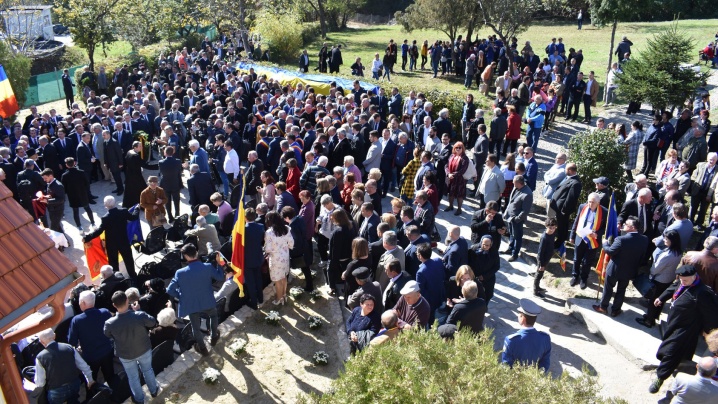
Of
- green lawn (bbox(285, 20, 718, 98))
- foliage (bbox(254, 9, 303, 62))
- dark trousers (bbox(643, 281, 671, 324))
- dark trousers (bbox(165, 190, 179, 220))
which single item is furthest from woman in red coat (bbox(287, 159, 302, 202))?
foliage (bbox(254, 9, 303, 62))

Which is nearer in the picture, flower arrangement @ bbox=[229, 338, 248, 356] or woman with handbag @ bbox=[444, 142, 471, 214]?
flower arrangement @ bbox=[229, 338, 248, 356]

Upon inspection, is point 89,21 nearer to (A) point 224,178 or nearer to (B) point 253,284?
(A) point 224,178

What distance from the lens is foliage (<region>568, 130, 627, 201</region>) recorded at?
10.5m

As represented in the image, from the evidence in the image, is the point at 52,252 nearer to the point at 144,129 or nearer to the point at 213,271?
the point at 213,271

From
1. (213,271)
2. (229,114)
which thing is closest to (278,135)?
(229,114)

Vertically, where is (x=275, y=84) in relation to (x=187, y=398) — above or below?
above

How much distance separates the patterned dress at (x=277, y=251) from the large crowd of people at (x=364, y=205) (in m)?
0.03

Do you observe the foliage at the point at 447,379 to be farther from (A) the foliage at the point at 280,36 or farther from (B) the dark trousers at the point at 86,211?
(A) the foliage at the point at 280,36

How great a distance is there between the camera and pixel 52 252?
4.76m

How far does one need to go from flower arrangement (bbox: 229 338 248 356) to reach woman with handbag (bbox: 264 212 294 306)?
1.09 metres

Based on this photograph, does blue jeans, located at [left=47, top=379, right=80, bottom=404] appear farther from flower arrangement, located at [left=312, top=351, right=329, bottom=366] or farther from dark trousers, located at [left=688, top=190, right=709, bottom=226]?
dark trousers, located at [left=688, top=190, right=709, bottom=226]

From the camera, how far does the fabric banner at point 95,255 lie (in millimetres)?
9484

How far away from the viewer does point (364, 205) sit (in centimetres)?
854

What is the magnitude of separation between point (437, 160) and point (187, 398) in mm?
6594
